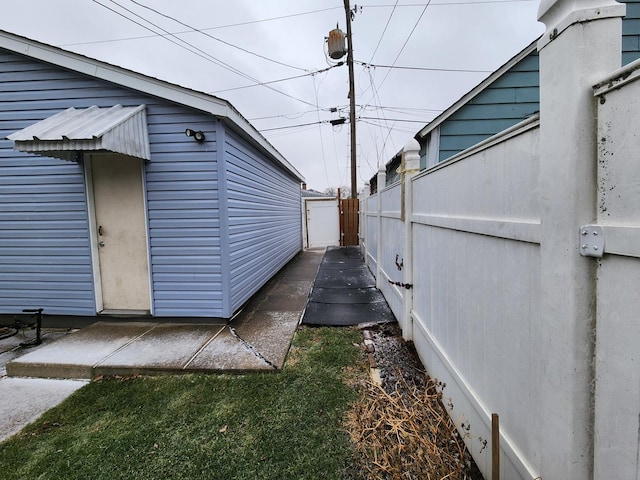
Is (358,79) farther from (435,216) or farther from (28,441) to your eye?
(28,441)

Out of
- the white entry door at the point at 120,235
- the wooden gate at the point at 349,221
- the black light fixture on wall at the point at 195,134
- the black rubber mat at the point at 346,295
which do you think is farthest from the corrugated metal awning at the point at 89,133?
the wooden gate at the point at 349,221

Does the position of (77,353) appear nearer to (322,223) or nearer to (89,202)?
(89,202)

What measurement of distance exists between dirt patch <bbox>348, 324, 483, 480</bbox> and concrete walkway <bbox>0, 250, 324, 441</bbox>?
1017 mm

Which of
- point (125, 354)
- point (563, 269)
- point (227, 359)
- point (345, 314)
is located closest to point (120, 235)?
point (125, 354)

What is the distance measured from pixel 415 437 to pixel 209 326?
2942 millimetres

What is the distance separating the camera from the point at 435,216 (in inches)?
94.1

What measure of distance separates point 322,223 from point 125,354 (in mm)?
10026

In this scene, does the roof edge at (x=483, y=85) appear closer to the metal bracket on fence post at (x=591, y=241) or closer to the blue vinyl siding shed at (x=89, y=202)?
the blue vinyl siding shed at (x=89, y=202)

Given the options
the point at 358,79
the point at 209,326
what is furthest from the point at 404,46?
the point at 209,326

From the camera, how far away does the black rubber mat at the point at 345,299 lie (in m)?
4.12

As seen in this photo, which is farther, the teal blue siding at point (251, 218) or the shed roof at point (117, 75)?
the teal blue siding at point (251, 218)

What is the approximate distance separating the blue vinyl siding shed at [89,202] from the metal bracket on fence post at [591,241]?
3.66 meters

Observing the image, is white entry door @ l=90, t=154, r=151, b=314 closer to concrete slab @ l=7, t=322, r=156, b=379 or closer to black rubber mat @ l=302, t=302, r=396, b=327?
concrete slab @ l=7, t=322, r=156, b=379

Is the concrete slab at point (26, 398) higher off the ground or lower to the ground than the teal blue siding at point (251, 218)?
lower
